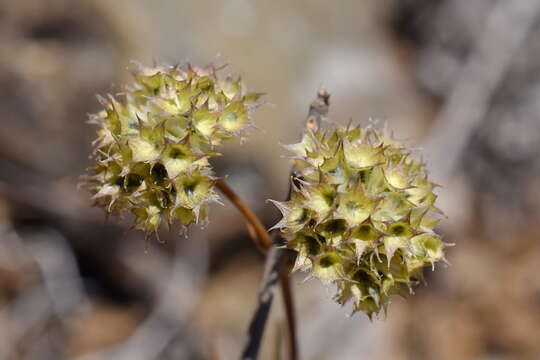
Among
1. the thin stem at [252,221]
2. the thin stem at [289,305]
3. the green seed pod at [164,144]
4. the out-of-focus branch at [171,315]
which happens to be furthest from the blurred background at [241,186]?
the green seed pod at [164,144]

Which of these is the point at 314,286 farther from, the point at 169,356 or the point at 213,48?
the point at 213,48

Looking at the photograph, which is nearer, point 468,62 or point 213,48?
point 213,48

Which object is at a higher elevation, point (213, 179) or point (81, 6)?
point (81, 6)

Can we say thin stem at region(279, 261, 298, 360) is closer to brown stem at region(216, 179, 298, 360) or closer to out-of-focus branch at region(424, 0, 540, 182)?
brown stem at region(216, 179, 298, 360)

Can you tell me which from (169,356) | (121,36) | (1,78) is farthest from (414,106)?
(1,78)

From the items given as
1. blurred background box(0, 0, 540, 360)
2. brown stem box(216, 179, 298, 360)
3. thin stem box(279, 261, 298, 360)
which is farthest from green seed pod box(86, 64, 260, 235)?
blurred background box(0, 0, 540, 360)

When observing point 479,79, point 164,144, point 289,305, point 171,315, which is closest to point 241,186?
point 171,315

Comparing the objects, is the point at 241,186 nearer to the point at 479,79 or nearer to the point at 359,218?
the point at 479,79

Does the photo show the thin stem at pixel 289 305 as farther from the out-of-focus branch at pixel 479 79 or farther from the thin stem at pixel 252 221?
the out-of-focus branch at pixel 479 79
